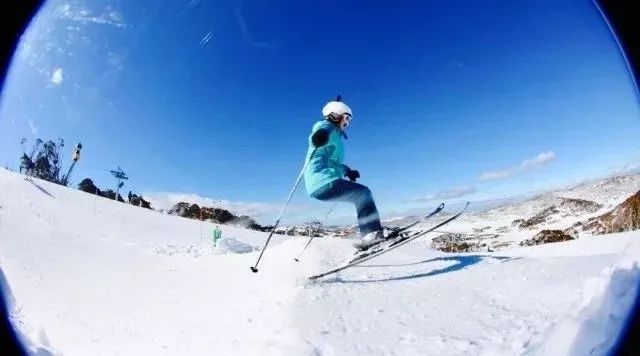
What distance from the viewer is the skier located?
2.96 m

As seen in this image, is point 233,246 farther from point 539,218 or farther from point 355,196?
point 539,218

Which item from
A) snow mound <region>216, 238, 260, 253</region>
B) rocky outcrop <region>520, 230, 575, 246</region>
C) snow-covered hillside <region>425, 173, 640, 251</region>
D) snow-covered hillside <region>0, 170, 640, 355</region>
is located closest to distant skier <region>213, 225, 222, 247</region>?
snow mound <region>216, 238, 260, 253</region>

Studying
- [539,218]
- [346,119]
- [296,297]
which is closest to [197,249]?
[296,297]

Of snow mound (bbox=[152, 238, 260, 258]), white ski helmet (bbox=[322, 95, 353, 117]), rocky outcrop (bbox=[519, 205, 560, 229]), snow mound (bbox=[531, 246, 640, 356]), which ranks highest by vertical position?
white ski helmet (bbox=[322, 95, 353, 117])

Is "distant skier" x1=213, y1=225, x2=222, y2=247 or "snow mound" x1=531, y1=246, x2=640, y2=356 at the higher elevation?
"distant skier" x1=213, y1=225, x2=222, y2=247

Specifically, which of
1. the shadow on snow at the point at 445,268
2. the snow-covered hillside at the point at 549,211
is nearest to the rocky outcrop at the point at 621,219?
the snow-covered hillside at the point at 549,211

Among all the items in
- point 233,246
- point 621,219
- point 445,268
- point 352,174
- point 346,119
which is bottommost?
point 445,268

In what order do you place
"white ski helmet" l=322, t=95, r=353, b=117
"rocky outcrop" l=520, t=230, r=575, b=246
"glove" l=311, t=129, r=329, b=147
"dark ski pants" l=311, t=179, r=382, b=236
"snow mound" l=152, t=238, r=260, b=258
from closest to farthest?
"white ski helmet" l=322, t=95, r=353, b=117 < "rocky outcrop" l=520, t=230, r=575, b=246 < "glove" l=311, t=129, r=329, b=147 < "dark ski pants" l=311, t=179, r=382, b=236 < "snow mound" l=152, t=238, r=260, b=258

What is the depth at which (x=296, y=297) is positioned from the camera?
3.05 meters

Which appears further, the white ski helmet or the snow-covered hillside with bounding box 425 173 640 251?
the white ski helmet

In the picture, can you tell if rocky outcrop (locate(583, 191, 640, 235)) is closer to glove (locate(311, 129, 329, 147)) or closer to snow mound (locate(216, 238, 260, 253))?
glove (locate(311, 129, 329, 147))

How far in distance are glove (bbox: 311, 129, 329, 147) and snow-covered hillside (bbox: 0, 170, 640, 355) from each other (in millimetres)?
1247

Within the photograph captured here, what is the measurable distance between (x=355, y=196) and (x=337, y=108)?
0.99 metres

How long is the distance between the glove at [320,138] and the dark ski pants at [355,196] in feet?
1.27
